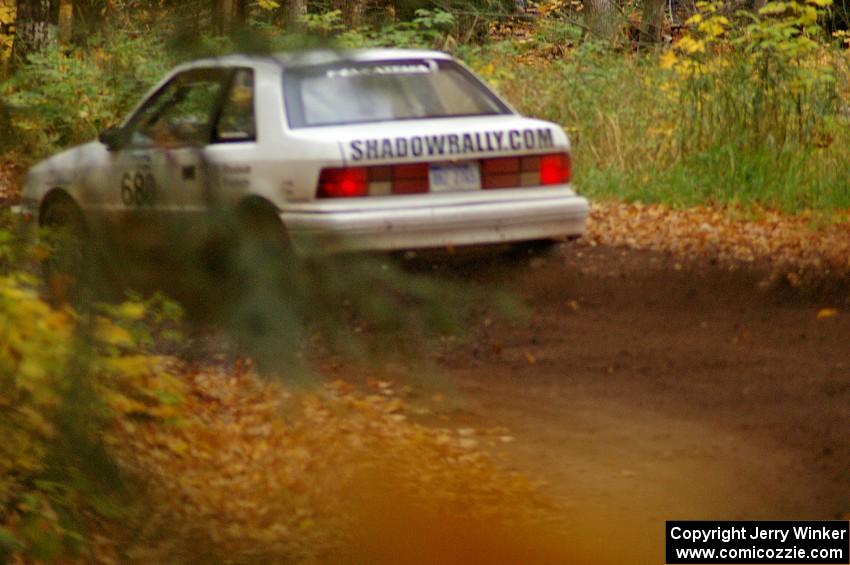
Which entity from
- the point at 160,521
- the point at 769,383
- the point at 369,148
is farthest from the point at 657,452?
the point at 160,521

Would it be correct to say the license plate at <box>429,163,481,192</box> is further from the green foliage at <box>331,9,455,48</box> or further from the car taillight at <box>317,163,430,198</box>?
the green foliage at <box>331,9,455,48</box>

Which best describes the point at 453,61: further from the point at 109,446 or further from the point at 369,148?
the point at 109,446

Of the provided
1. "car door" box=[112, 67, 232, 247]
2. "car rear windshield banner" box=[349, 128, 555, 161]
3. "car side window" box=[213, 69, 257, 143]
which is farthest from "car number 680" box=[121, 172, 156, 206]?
"car rear windshield banner" box=[349, 128, 555, 161]

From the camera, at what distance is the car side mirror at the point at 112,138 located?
6.19ft

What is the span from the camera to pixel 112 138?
6.26 ft

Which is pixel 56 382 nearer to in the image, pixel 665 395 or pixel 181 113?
pixel 181 113

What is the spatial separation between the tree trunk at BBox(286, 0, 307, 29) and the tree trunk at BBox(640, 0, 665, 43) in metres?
14.4

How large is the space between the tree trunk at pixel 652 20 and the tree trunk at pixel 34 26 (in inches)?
567

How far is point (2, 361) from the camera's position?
217 centimetres

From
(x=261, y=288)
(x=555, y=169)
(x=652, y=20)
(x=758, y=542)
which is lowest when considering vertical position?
(x=758, y=542)

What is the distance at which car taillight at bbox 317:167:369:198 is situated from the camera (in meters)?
7.03

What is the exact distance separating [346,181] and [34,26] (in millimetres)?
5347

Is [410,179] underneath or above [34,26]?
underneath

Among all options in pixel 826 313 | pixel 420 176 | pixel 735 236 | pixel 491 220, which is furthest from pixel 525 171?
pixel 735 236
